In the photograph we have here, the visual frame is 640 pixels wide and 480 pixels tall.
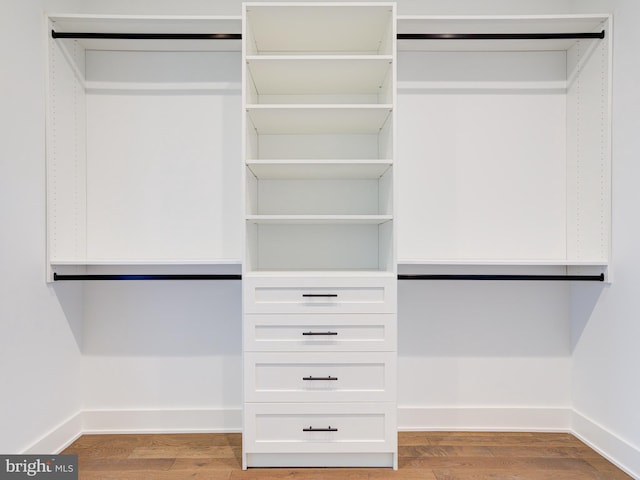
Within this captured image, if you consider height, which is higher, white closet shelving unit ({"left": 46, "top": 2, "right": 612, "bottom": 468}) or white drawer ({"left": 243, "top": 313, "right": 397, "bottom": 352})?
white closet shelving unit ({"left": 46, "top": 2, "right": 612, "bottom": 468})

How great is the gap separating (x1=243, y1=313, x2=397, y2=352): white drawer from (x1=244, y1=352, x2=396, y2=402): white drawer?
38 millimetres

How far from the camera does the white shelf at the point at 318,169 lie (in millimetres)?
2047

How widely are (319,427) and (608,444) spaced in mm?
1440

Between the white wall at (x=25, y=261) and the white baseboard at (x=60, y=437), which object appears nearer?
the white wall at (x=25, y=261)

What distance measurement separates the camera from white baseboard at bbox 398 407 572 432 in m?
2.47

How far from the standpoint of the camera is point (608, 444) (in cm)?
214

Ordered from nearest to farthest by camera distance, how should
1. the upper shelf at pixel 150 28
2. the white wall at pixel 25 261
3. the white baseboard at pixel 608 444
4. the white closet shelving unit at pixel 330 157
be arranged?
the white wall at pixel 25 261
the white baseboard at pixel 608 444
the upper shelf at pixel 150 28
the white closet shelving unit at pixel 330 157

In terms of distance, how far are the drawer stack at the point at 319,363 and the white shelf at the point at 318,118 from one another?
81cm

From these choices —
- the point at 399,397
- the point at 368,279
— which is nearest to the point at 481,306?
the point at 399,397

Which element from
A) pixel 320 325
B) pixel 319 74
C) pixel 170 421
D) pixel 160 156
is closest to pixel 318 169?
pixel 319 74

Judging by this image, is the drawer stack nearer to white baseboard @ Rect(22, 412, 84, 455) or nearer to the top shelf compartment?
white baseboard @ Rect(22, 412, 84, 455)

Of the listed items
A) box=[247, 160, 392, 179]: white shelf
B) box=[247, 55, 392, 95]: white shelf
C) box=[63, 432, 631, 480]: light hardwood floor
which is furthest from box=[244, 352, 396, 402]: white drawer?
box=[247, 55, 392, 95]: white shelf

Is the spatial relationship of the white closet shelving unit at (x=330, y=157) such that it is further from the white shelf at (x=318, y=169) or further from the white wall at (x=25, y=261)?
the white wall at (x=25, y=261)

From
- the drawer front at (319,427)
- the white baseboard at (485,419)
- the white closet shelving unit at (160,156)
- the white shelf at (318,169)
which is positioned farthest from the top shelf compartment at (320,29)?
the white baseboard at (485,419)
